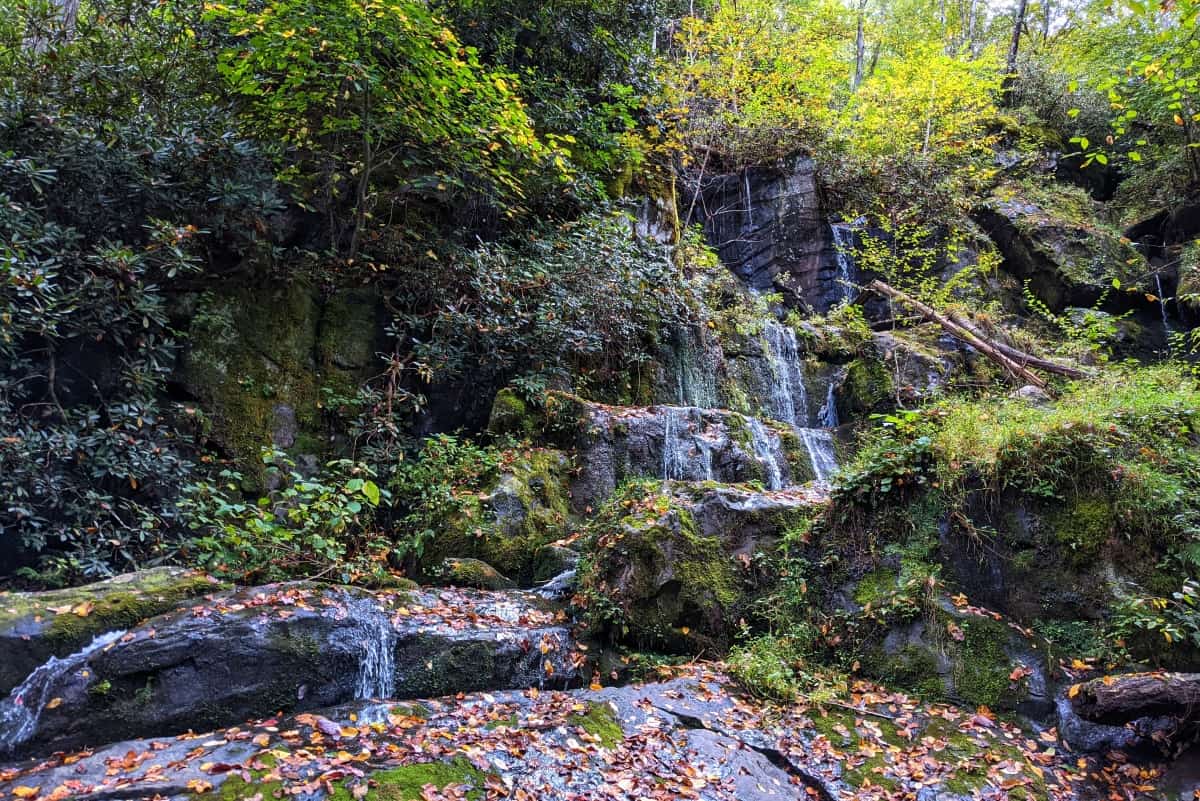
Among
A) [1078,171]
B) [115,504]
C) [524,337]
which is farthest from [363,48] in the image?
[1078,171]

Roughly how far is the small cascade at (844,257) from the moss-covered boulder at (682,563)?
1062 centimetres

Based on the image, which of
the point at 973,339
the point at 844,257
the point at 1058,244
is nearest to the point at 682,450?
the point at 973,339

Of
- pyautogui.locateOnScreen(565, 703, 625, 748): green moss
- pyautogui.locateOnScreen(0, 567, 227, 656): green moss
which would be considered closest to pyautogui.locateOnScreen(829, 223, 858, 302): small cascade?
pyautogui.locateOnScreen(565, 703, 625, 748): green moss

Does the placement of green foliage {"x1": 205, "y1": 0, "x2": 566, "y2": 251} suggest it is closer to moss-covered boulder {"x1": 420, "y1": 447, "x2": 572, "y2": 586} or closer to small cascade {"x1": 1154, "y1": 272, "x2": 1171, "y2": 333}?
moss-covered boulder {"x1": 420, "y1": 447, "x2": 572, "y2": 586}

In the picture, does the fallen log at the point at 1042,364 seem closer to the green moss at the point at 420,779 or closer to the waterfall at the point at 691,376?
the waterfall at the point at 691,376

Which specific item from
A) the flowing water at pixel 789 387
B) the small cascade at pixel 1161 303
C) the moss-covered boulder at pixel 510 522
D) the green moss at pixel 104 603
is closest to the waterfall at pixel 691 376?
the flowing water at pixel 789 387

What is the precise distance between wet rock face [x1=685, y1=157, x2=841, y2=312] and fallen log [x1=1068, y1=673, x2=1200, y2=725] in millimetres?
12390

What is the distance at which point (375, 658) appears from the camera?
5.06 meters

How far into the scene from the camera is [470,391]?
9.67m

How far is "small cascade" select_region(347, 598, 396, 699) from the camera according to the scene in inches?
197

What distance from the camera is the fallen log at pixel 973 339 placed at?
9469mm

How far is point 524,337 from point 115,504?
5375 mm

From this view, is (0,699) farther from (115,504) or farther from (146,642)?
(115,504)

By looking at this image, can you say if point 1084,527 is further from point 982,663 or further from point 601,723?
point 601,723
